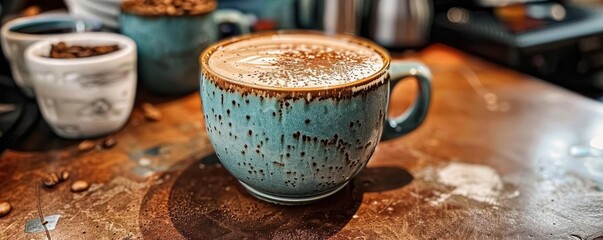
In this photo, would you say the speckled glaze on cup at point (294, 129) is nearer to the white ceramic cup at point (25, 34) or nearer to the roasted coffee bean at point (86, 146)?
the roasted coffee bean at point (86, 146)

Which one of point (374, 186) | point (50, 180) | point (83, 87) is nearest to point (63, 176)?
point (50, 180)

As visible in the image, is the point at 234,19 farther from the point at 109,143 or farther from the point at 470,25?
the point at 470,25

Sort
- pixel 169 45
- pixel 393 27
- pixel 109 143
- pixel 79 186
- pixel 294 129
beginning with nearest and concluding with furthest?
pixel 294 129 → pixel 79 186 → pixel 109 143 → pixel 169 45 → pixel 393 27

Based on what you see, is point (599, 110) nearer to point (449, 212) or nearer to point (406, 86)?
point (406, 86)

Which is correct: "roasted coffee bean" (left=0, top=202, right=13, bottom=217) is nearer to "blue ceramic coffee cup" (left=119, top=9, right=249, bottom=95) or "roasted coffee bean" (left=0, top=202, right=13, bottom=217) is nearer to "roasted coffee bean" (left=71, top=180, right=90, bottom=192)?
"roasted coffee bean" (left=71, top=180, right=90, bottom=192)

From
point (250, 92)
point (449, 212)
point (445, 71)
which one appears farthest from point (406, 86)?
point (250, 92)

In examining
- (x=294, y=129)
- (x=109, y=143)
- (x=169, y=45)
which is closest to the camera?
(x=294, y=129)

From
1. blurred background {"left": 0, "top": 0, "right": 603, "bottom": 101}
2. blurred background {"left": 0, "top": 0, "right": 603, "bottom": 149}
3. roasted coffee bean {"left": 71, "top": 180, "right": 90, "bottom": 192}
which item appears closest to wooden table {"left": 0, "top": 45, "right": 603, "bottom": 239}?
roasted coffee bean {"left": 71, "top": 180, "right": 90, "bottom": 192}
